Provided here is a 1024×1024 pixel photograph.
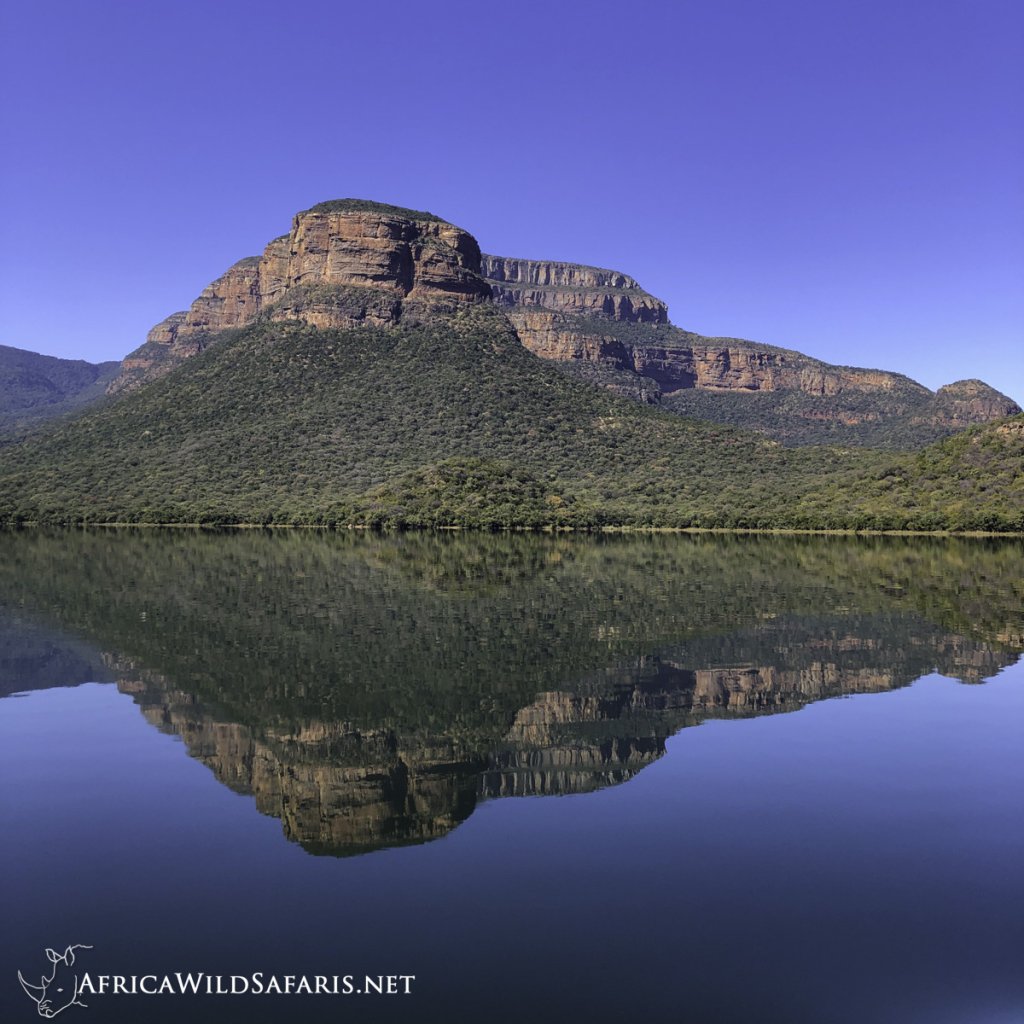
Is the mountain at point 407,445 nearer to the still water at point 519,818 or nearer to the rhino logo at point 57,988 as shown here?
the still water at point 519,818

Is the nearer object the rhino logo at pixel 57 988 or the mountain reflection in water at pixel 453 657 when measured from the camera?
the rhino logo at pixel 57 988

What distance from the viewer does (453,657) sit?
26375 millimetres

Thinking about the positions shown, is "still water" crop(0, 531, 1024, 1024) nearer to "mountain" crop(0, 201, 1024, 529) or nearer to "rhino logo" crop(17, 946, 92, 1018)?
"rhino logo" crop(17, 946, 92, 1018)

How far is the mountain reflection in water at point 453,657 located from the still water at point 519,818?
0.14 meters

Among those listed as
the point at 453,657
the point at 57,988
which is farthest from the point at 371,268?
the point at 57,988

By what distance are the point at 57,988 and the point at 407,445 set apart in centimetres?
12944

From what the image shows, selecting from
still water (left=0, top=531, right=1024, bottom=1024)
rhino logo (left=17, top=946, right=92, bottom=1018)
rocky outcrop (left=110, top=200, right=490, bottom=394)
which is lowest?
rhino logo (left=17, top=946, right=92, bottom=1018)

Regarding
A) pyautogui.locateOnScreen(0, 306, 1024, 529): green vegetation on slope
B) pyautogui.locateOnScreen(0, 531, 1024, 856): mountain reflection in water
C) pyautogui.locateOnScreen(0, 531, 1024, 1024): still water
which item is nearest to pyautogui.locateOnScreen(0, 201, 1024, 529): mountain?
pyautogui.locateOnScreen(0, 306, 1024, 529): green vegetation on slope

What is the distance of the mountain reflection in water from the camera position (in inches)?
632

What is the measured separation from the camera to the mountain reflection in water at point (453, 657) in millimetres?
16047

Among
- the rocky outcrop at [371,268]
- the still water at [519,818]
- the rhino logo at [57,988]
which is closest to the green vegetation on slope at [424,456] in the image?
the rocky outcrop at [371,268]

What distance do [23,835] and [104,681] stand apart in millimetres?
11767

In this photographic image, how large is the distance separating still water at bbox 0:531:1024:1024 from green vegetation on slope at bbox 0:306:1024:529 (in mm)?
78942

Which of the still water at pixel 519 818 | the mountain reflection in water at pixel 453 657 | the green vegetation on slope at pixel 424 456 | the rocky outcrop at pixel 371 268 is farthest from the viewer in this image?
the rocky outcrop at pixel 371 268
